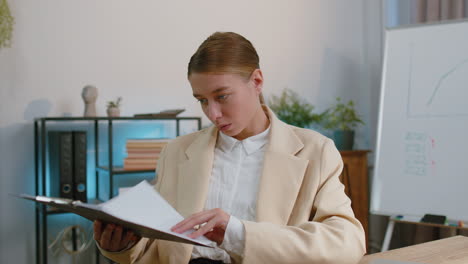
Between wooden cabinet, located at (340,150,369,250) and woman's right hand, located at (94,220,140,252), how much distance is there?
211 centimetres

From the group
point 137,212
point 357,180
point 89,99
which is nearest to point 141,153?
point 89,99

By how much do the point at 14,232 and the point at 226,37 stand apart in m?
1.78

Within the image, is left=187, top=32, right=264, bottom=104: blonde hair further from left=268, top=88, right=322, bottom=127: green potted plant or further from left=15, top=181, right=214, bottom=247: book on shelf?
left=268, top=88, right=322, bottom=127: green potted plant

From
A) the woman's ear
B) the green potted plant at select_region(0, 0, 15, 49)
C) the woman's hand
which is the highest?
the green potted plant at select_region(0, 0, 15, 49)

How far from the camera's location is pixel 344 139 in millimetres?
3146

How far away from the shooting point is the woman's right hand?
108 centimetres

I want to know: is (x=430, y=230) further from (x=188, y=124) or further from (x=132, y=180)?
(x=132, y=180)

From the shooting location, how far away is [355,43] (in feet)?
11.8

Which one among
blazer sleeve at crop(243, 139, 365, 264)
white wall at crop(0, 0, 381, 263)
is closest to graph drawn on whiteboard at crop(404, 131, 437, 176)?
white wall at crop(0, 0, 381, 263)

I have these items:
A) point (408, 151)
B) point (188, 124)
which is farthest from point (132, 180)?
point (408, 151)

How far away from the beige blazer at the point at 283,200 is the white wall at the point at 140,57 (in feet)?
4.16

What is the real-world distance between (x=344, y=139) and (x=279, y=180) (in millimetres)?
1964

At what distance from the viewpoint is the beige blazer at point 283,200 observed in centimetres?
108

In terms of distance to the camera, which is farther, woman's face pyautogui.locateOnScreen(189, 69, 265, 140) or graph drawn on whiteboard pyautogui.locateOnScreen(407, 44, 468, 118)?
graph drawn on whiteboard pyautogui.locateOnScreen(407, 44, 468, 118)
